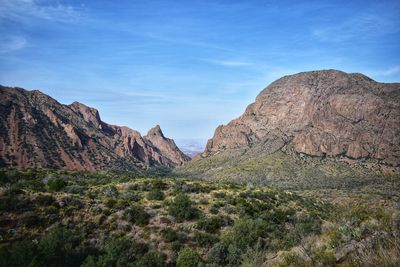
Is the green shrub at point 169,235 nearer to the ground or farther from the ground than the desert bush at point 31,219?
nearer to the ground

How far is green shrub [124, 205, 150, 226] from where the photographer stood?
28219mm

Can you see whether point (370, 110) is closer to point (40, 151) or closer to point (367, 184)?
point (367, 184)

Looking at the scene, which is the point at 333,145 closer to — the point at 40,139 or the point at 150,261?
the point at 40,139

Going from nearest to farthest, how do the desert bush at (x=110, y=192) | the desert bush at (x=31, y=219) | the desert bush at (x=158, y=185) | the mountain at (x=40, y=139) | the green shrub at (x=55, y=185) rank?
1. the desert bush at (x=31, y=219)
2. the green shrub at (x=55, y=185)
3. the desert bush at (x=110, y=192)
4. the desert bush at (x=158, y=185)
5. the mountain at (x=40, y=139)

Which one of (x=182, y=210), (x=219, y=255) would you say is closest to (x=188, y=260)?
(x=219, y=255)

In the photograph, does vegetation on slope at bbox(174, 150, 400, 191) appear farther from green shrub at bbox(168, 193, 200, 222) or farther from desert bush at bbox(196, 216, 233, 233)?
green shrub at bbox(168, 193, 200, 222)

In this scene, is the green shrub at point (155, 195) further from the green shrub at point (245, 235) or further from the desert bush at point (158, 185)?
the green shrub at point (245, 235)

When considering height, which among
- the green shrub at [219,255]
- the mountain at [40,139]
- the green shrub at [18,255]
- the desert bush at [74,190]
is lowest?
the green shrub at [219,255]

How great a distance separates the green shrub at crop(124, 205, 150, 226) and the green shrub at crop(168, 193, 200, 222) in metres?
2.48

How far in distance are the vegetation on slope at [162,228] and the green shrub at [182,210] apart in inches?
3.6

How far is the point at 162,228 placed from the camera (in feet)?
91.1

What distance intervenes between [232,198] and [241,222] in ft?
35.8

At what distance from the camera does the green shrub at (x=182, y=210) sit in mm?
29922

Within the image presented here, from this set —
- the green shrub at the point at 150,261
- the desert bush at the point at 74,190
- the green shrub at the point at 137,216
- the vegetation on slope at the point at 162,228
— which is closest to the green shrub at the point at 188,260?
the vegetation on slope at the point at 162,228
